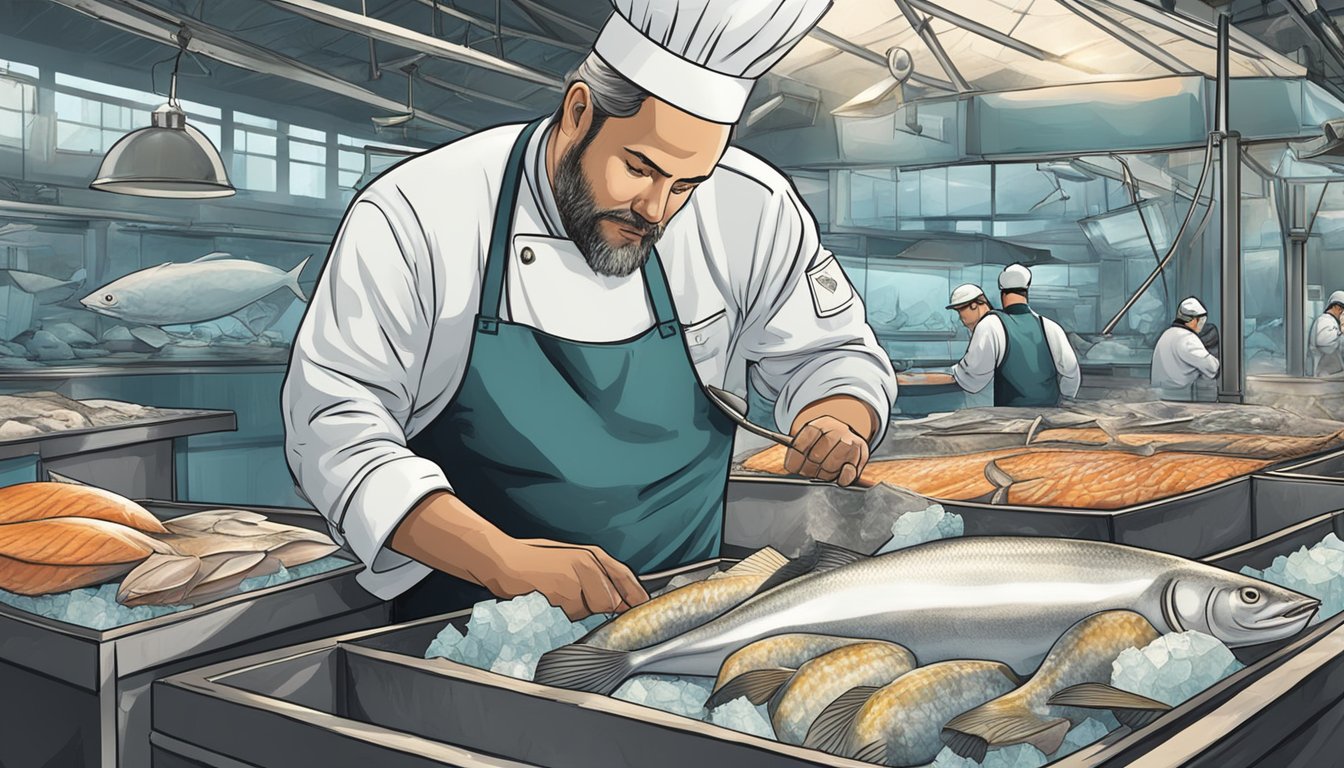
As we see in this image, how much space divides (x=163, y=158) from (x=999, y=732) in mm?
2699

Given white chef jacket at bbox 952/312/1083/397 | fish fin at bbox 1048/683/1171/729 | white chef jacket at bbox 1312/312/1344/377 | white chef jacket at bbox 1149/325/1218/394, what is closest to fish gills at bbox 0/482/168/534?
fish fin at bbox 1048/683/1171/729

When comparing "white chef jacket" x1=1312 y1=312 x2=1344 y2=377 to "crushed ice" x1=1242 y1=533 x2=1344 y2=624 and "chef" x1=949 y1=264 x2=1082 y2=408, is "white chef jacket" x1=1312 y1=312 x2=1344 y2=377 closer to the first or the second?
"chef" x1=949 y1=264 x2=1082 y2=408

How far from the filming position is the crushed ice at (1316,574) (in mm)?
1002

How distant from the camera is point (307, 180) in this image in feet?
11.3

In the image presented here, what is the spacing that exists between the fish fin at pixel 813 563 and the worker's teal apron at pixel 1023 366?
2760 mm

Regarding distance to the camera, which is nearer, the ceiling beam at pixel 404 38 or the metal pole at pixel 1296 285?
the ceiling beam at pixel 404 38

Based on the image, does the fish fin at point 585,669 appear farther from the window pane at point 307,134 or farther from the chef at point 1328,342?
the chef at point 1328,342

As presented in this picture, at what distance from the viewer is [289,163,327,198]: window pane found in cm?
330

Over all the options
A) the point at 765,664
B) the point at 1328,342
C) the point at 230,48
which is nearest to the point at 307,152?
the point at 230,48

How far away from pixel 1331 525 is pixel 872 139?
2.59m

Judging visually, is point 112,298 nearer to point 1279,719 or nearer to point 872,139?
point 872,139

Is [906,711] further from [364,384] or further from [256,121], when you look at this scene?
[256,121]

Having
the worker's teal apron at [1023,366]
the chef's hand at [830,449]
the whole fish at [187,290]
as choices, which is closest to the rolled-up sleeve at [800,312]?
the chef's hand at [830,449]

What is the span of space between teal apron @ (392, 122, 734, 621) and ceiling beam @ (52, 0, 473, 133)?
121cm
